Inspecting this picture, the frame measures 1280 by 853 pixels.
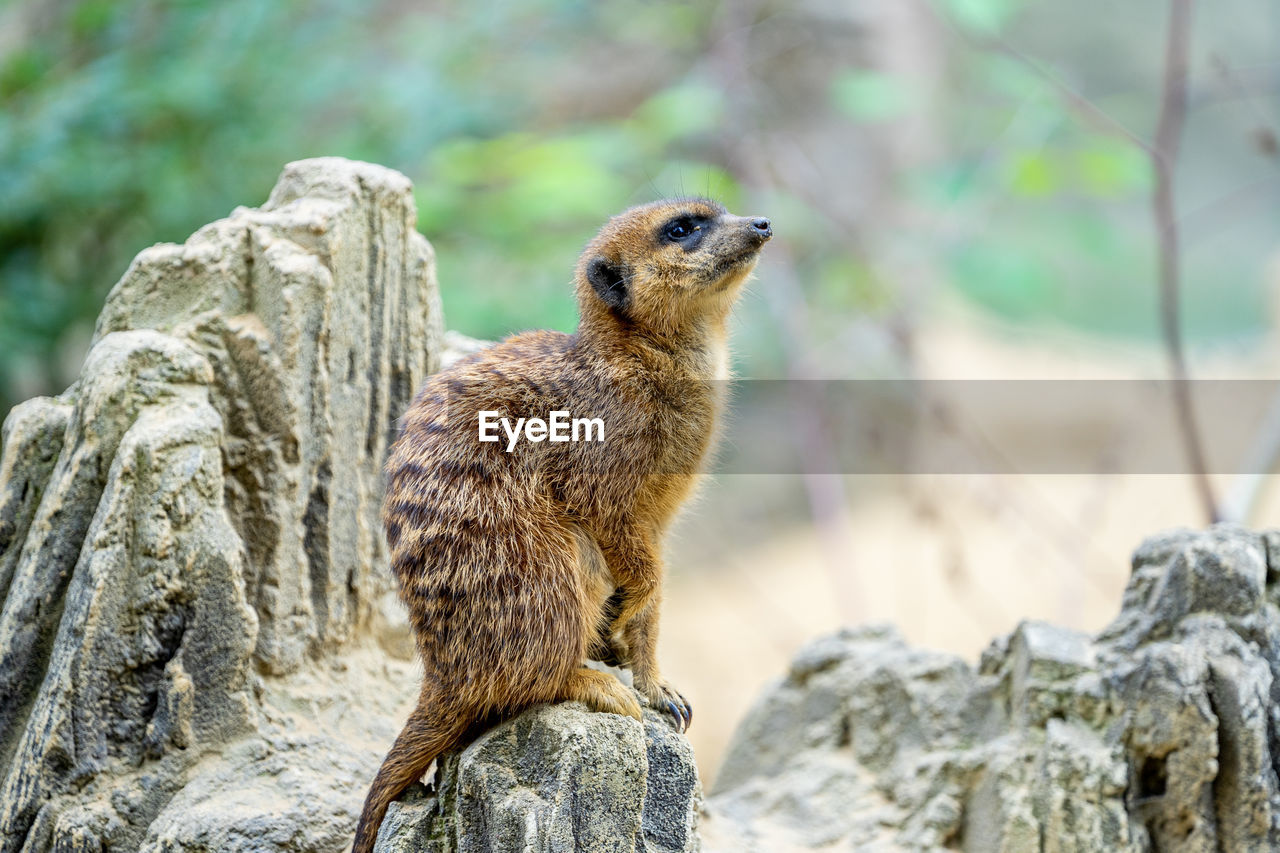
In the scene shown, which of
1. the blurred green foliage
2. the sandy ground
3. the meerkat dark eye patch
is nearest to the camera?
the meerkat dark eye patch

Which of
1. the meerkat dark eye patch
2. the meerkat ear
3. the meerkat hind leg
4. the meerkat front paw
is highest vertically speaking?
the meerkat dark eye patch

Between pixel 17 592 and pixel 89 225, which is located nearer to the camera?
pixel 17 592

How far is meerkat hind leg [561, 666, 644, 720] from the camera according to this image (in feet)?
7.11

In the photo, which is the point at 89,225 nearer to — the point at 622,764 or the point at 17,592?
the point at 17,592

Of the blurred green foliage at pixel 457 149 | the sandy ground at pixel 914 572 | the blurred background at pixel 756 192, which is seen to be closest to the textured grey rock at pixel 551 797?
the blurred background at pixel 756 192

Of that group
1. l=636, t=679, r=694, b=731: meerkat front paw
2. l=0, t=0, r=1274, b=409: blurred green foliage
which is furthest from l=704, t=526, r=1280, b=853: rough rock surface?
l=0, t=0, r=1274, b=409: blurred green foliage

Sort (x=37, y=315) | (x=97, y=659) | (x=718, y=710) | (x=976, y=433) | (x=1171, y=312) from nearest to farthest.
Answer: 1. (x=97, y=659)
2. (x=1171, y=312)
3. (x=37, y=315)
4. (x=718, y=710)
5. (x=976, y=433)

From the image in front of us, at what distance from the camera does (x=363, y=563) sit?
2809 mm

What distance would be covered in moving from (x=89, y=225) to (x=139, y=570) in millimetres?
4453

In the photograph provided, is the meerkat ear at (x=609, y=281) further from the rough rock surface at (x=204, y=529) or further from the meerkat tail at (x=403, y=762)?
the meerkat tail at (x=403, y=762)

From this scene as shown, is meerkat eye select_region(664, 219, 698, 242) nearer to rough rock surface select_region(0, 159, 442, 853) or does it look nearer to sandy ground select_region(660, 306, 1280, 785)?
rough rock surface select_region(0, 159, 442, 853)

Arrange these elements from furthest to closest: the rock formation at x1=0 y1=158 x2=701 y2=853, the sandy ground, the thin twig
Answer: the sandy ground → the thin twig → the rock formation at x1=0 y1=158 x2=701 y2=853

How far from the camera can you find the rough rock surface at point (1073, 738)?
256 centimetres

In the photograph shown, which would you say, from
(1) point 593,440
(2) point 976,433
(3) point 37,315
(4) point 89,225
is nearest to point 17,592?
(1) point 593,440
